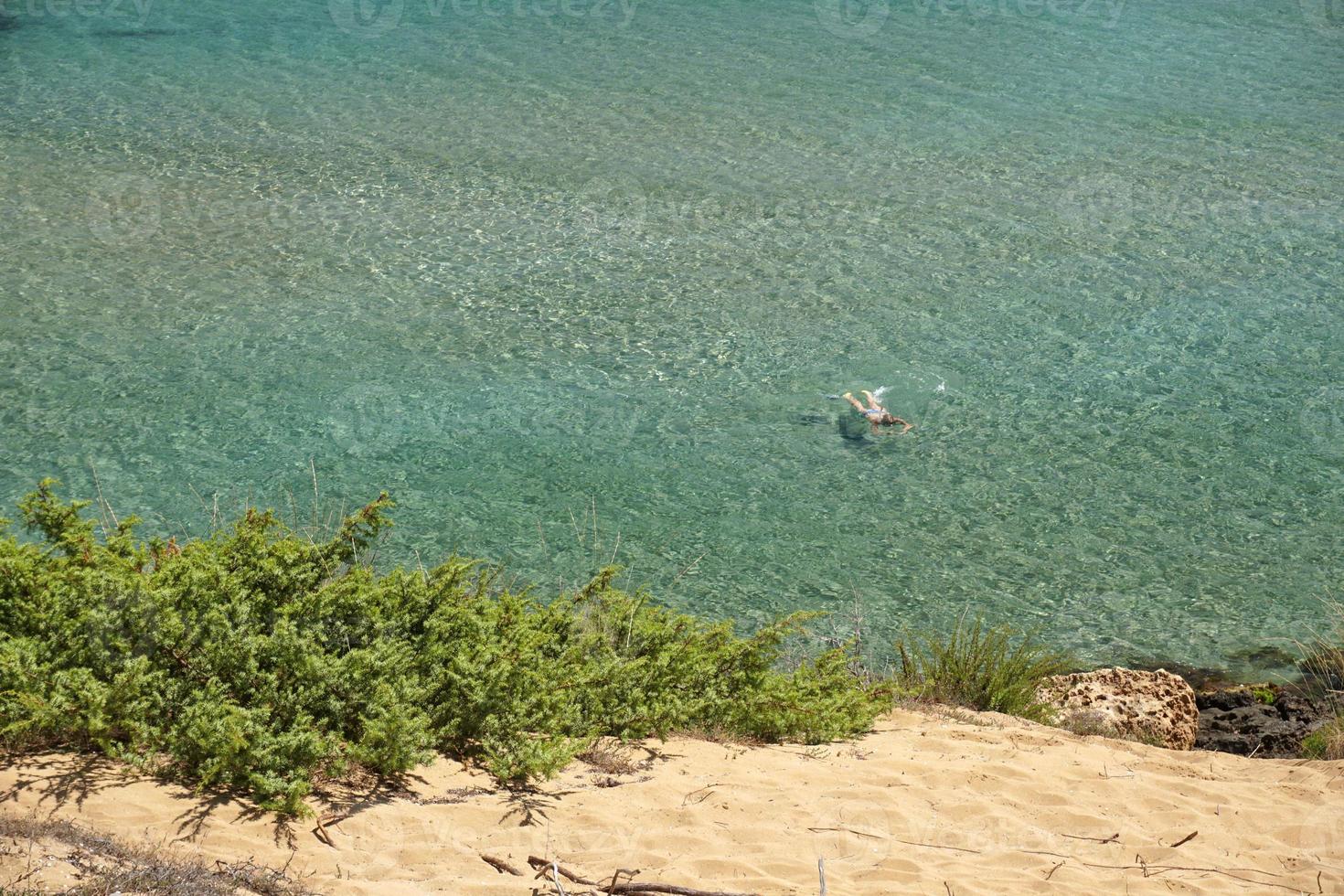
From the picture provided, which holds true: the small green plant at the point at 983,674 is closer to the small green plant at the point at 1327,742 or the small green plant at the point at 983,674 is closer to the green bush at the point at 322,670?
the green bush at the point at 322,670

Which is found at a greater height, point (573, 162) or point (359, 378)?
point (573, 162)

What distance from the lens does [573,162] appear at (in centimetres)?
1216

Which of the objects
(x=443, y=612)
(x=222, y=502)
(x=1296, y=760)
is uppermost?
(x=443, y=612)

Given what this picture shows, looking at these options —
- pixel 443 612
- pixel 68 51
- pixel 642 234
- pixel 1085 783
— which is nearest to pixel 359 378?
pixel 642 234

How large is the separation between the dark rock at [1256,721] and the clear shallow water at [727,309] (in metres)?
0.40

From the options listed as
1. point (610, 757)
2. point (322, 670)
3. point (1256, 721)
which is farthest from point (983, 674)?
point (322, 670)

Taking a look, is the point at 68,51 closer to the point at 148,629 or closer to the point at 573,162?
the point at 573,162

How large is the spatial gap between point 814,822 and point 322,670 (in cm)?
168

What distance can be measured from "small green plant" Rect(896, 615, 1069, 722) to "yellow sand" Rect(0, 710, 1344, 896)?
0.56 metres

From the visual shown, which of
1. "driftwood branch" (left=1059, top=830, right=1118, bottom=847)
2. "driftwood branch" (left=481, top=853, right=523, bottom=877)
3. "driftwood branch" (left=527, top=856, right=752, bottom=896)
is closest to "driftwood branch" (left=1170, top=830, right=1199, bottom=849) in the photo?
"driftwood branch" (left=1059, top=830, right=1118, bottom=847)

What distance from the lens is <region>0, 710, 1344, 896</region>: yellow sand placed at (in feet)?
12.1

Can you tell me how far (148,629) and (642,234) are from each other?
719cm

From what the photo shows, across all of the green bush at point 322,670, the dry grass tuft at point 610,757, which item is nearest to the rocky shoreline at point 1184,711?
the green bush at point 322,670

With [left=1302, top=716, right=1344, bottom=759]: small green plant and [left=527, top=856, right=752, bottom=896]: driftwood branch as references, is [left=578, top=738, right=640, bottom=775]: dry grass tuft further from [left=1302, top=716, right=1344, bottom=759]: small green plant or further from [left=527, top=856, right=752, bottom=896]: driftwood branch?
[left=1302, top=716, right=1344, bottom=759]: small green plant
